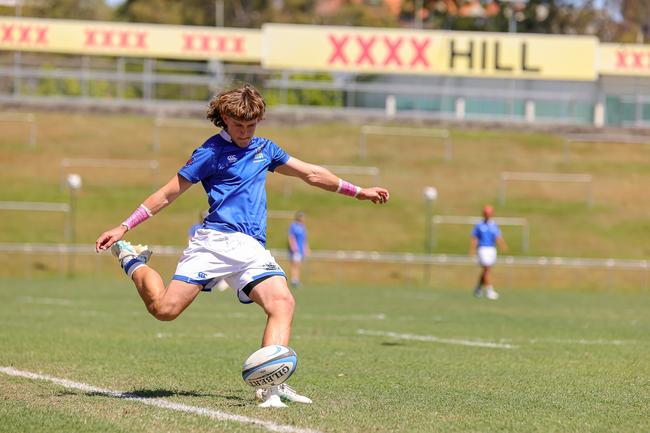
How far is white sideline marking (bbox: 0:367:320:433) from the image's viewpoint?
6621 millimetres

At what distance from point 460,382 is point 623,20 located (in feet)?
260

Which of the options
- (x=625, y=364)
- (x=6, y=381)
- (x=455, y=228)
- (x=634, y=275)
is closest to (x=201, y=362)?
(x=6, y=381)

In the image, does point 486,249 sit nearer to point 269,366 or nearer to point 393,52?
point 269,366

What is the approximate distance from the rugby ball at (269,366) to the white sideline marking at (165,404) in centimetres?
30

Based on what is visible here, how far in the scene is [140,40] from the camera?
5069 cm

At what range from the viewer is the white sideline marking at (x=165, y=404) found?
21.7 feet

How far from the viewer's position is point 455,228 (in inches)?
1603

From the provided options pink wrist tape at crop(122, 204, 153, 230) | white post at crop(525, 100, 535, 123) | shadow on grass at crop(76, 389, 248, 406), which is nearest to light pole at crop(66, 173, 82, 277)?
white post at crop(525, 100, 535, 123)

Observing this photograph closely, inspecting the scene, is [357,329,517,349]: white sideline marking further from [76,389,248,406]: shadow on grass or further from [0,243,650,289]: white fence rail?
[0,243,650,289]: white fence rail

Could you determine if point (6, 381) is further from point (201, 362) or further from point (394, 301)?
point (394, 301)

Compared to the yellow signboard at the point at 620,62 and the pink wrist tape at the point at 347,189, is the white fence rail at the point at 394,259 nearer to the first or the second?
the yellow signboard at the point at 620,62

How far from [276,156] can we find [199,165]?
1.81 ft

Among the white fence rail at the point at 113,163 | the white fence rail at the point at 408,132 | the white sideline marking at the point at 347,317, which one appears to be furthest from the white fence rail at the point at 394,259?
the white sideline marking at the point at 347,317

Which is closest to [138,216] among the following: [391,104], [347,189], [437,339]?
[347,189]
